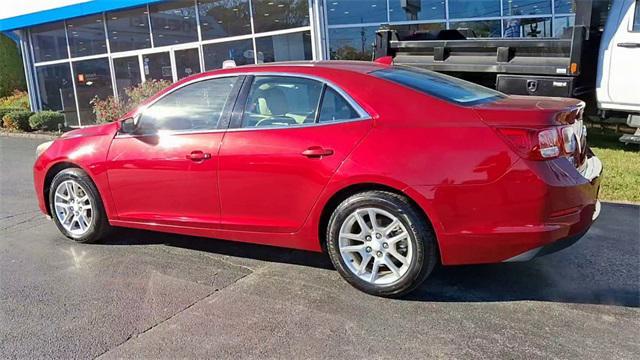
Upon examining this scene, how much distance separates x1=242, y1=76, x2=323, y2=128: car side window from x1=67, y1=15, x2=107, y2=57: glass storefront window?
1392 cm

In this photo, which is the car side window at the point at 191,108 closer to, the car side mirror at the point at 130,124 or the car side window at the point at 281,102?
the car side mirror at the point at 130,124

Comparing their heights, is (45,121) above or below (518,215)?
above

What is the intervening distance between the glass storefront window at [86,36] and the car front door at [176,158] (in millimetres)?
13229

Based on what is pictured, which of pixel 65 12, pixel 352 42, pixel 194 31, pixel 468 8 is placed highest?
pixel 65 12

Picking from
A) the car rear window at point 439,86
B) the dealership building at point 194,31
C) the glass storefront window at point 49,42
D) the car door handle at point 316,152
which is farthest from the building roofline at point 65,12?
the car door handle at point 316,152

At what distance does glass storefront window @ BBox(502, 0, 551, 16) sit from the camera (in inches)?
494

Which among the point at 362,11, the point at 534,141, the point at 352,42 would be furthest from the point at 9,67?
the point at 534,141

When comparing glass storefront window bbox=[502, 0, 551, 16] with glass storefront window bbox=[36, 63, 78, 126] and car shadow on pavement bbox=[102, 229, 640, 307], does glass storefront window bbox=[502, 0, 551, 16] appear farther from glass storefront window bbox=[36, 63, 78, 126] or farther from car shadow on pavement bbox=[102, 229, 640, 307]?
glass storefront window bbox=[36, 63, 78, 126]

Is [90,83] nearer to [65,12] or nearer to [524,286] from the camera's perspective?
[65,12]

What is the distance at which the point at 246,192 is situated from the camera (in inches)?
153

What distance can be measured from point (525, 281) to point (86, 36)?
16.3 m

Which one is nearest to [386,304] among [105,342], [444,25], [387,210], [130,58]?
[387,210]

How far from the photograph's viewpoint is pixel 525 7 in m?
12.6

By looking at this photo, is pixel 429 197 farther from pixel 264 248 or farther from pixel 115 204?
pixel 115 204
